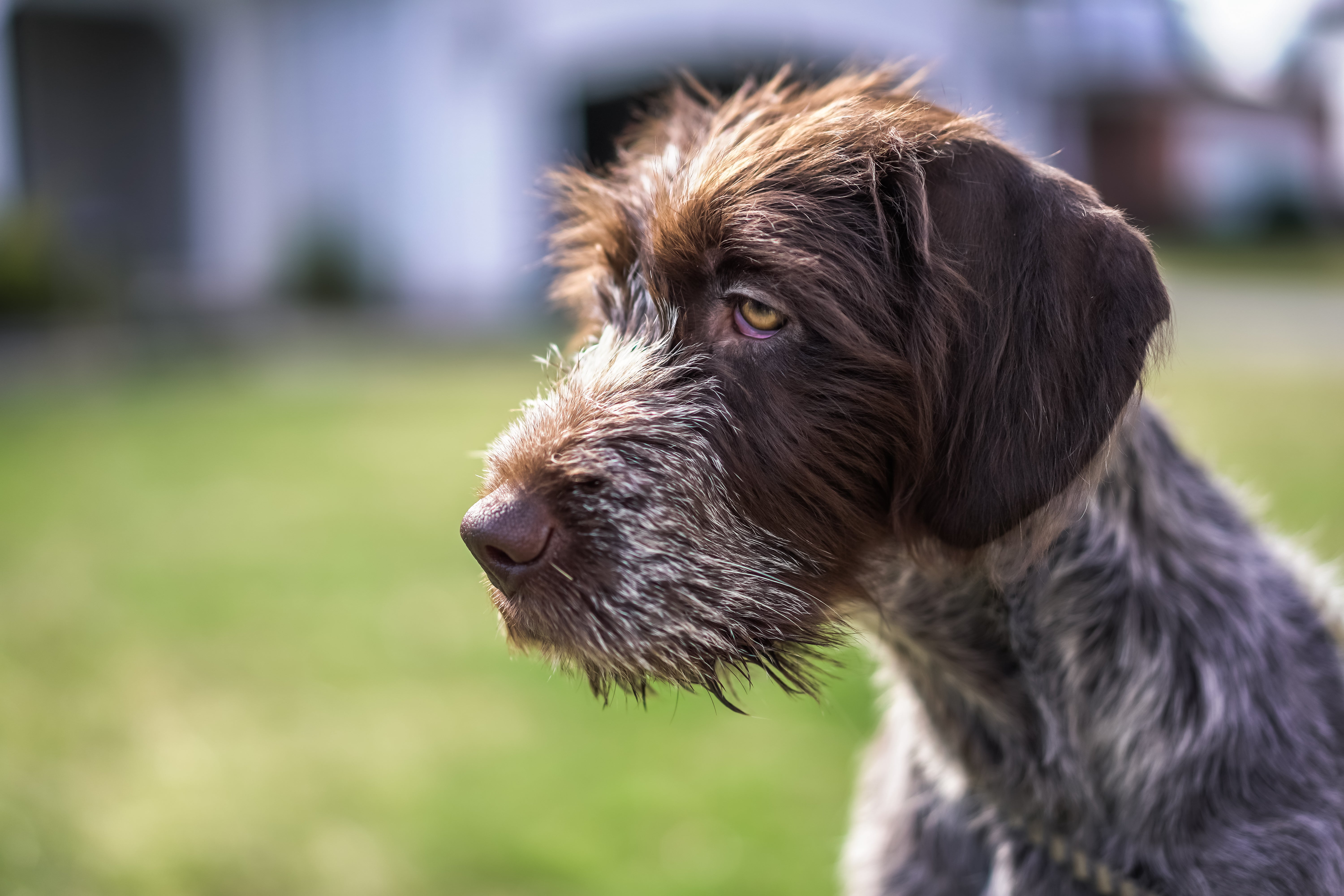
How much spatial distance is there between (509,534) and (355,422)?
32.3 feet

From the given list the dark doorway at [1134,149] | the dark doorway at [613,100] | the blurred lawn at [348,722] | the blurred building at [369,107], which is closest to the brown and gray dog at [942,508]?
the blurred lawn at [348,722]

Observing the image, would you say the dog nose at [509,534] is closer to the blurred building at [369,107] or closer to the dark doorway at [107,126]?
the blurred building at [369,107]

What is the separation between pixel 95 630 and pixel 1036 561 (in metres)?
5.40

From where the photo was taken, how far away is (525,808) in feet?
13.8

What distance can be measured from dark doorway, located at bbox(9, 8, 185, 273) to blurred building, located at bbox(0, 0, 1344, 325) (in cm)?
3

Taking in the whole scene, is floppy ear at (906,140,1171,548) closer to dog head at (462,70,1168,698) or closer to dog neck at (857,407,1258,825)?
dog head at (462,70,1168,698)

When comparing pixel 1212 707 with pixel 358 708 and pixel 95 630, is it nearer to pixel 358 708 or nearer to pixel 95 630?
pixel 358 708

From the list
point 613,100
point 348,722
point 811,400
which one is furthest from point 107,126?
point 811,400

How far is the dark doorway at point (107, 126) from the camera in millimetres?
16875

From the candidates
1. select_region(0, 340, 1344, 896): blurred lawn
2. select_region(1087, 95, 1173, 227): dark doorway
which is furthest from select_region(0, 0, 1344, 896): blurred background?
select_region(1087, 95, 1173, 227): dark doorway

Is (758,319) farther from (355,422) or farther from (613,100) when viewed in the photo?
(613,100)

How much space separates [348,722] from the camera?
494cm

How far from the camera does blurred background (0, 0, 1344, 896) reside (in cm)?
403

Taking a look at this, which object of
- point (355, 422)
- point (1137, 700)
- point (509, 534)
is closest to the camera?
point (509, 534)
